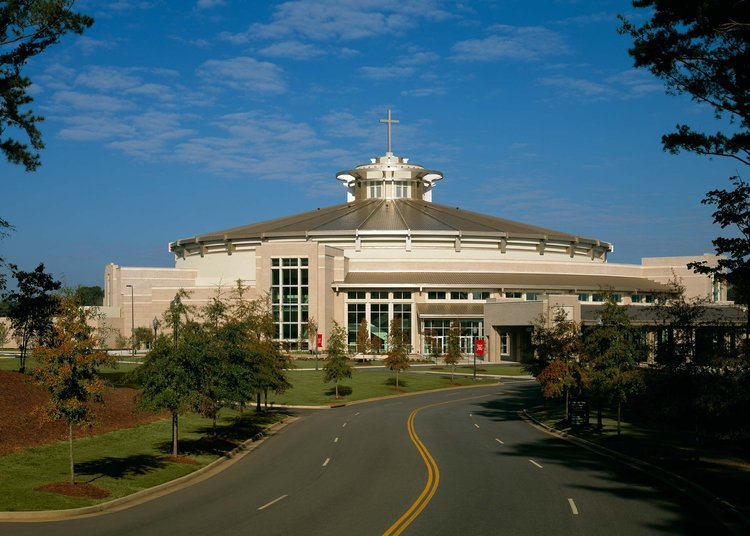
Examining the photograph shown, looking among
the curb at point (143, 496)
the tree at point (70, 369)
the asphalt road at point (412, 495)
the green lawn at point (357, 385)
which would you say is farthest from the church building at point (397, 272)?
the tree at point (70, 369)

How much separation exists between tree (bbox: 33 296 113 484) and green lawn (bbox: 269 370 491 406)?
29715 mm

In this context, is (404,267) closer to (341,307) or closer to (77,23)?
(341,307)

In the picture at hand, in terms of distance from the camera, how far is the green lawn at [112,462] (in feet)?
67.9

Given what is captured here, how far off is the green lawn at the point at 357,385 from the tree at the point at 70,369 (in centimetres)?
2971

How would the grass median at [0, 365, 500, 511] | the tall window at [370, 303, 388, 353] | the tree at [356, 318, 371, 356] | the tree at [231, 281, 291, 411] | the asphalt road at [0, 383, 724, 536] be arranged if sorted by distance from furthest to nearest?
the tall window at [370, 303, 388, 353], the tree at [356, 318, 371, 356], the tree at [231, 281, 291, 411], the grass median at [0, 365, 500, 511], the asphalt road at [0, 383, 724, 536]

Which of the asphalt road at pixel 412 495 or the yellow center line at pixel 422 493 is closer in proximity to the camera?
the yellow center line at pixel 422 493

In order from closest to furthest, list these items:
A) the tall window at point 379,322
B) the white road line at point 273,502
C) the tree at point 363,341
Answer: the white road line at point 273,502
the tree at point 363,341
the tall window at point 379,322

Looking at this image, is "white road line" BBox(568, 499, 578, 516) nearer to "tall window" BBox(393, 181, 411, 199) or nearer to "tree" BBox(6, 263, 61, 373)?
"tree" BBox(6, 263, 61, 373)

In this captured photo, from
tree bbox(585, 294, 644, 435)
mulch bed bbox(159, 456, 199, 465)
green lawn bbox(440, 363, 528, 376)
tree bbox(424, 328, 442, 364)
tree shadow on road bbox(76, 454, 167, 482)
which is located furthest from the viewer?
tree bbox(424, 328, 442, 364)

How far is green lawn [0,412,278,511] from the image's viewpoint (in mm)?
20703

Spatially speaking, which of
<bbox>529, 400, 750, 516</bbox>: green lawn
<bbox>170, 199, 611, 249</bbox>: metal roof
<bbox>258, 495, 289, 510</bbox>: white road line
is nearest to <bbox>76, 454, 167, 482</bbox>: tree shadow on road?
<bbox>258, 495, 289, 510</bbox>: white road line

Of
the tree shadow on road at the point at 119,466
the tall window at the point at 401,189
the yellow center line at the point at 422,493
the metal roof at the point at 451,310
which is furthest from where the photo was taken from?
the tall window at the point at 401,189

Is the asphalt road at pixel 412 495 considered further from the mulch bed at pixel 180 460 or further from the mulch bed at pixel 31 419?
the mulch bed at pixel 31 419

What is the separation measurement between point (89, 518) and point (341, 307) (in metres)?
82.2
